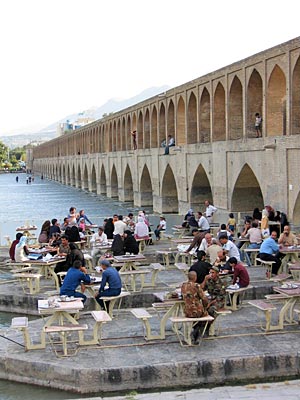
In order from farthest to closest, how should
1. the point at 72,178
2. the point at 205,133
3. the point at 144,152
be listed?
the point at 72,178 → the point at 144,152 → the point at 205,133

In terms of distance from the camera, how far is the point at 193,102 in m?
26.6

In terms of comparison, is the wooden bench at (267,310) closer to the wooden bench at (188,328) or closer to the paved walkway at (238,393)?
the wooden bench at (188,328)

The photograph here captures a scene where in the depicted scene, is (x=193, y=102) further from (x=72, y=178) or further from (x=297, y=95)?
(x=72, y=178)

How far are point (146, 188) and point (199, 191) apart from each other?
A: 1009 cm

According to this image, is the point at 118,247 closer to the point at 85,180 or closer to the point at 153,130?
the point at 153,130

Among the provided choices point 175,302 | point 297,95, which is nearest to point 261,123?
point 297,95

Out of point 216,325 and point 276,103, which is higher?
point 276,103

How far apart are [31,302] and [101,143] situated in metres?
41.6

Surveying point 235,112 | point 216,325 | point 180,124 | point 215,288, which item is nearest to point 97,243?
point 216,325

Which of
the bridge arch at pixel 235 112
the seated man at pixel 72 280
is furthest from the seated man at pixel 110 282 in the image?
the bridge arch at pixel 235 112

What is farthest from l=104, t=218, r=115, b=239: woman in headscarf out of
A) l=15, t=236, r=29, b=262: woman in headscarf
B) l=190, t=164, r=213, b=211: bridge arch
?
l=190, t=164, r=213, b=211: bridge arch

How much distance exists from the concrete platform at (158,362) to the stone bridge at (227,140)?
8.41 m

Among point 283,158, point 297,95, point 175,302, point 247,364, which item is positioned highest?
point 297,95

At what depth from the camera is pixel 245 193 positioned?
2109 centimetres
